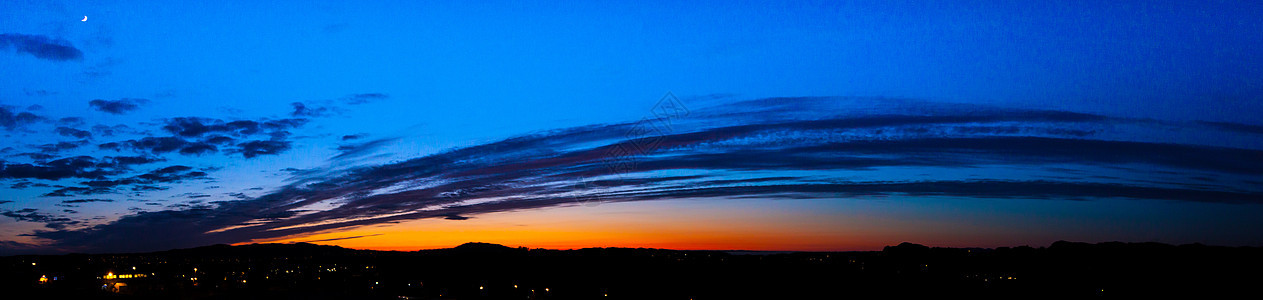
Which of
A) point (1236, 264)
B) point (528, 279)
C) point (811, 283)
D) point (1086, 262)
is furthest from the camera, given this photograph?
point (528, 279)

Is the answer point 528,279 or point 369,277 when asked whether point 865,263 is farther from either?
point 369,277

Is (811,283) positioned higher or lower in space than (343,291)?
lower

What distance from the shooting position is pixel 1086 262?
136500mm

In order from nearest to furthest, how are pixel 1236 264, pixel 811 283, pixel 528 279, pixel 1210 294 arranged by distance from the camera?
pixel 1210 294
pixel 1236 264
pixel 811 283
pixel 528 279

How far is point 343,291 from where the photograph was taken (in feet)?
454

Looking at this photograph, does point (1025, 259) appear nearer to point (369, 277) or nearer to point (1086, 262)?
point (1086, 262)

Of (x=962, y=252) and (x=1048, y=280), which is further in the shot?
(x=962, y=252)

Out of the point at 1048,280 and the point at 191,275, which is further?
the point at 191,275

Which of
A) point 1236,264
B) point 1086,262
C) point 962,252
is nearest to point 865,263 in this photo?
point 962,252

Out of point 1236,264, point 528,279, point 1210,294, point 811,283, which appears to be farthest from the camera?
point 528,279

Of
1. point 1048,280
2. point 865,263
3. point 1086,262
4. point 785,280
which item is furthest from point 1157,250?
A: point 785,280

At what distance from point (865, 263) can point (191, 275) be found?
522 feet

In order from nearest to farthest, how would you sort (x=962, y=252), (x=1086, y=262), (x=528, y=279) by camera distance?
(x=1086, y=262)
(x=528, y=279)
(x=962, y=252)

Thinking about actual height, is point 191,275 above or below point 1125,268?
above
